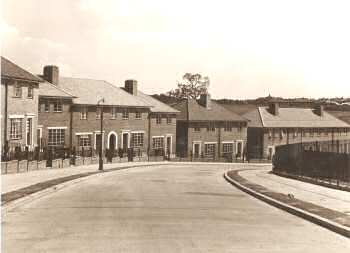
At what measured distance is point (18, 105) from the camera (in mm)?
44125

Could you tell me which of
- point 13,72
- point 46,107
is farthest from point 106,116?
point 13,72

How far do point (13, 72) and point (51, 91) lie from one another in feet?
36.9

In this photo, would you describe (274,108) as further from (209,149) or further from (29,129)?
(29,129)

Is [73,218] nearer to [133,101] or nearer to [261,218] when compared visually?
[261,218]

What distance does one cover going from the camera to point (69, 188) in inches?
977

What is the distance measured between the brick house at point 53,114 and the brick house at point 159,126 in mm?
14015

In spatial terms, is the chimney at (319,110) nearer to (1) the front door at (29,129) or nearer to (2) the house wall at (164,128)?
(2) the house wall at (164,128)

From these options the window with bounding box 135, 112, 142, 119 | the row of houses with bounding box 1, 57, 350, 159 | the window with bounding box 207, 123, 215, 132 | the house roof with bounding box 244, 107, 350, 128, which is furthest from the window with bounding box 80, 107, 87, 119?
the house roof with bounding box 244, 107, 350, 128

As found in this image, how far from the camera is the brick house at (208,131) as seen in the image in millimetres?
74688

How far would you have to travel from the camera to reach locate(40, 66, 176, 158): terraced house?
183ft

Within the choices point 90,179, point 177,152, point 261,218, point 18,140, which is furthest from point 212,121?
point 261,218

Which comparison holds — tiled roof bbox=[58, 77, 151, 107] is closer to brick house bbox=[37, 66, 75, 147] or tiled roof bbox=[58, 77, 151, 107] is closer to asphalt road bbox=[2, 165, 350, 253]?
brick house bbox=[37, 66, 75, 147]

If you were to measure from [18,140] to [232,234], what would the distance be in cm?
3402

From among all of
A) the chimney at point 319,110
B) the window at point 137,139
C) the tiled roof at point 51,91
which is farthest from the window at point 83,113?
the chimney at point 319,110
